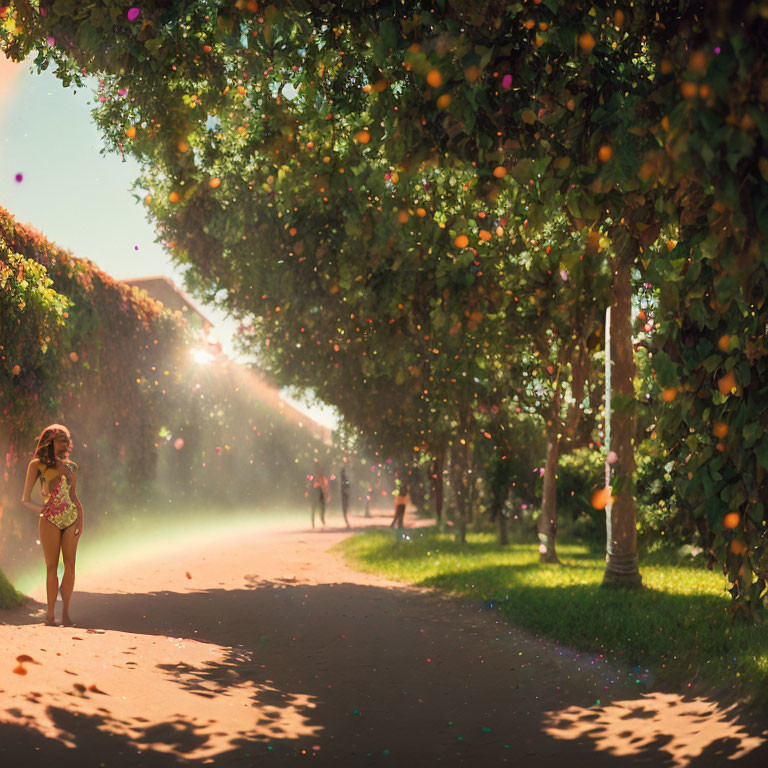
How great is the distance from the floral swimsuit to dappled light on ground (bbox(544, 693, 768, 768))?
529 cm

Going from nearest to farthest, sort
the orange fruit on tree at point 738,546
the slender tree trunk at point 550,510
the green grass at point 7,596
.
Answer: the orange fruit on tree at point 738,546 < the green grass at point 7,596 < the slender tree trunk at point 550,510

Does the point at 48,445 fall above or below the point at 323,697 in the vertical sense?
above

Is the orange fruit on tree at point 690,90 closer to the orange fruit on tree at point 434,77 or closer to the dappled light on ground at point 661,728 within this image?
the orange fruit on tree at point 434,77

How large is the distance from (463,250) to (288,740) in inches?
275

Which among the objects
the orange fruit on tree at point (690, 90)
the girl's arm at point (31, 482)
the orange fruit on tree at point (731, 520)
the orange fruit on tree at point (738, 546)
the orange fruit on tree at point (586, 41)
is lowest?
the orange fruit on tree at point (738, 546)

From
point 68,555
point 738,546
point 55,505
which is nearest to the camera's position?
point 738,546


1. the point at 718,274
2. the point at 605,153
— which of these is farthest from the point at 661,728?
the point at 605,153

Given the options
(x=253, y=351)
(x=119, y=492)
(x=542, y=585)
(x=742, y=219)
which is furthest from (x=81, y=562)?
(x=742, y=219)

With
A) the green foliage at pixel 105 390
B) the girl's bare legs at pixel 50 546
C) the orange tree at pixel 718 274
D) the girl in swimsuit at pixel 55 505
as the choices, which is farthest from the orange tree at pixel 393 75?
the green foliage at pixel 105 390

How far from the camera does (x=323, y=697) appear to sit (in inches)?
257

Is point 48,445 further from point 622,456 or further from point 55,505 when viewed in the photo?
point 622,456

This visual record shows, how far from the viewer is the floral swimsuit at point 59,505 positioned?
27.6ft

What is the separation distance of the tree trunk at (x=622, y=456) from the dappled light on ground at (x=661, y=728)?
4190 millimetres

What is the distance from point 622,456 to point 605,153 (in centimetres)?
757
